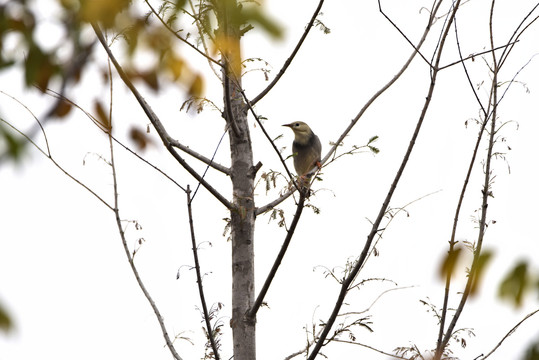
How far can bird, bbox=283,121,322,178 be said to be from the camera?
8602 millimetres

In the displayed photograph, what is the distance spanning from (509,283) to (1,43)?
125 cm

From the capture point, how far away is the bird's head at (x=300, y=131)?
8906mm

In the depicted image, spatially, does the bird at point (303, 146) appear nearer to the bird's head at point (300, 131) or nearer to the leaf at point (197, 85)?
the bird's head at point (300, 131)

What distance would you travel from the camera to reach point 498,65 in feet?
11.2

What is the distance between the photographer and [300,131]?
29.4 ft

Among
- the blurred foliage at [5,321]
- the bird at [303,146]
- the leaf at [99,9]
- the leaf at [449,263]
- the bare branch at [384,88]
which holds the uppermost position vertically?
the bird at [303,146]

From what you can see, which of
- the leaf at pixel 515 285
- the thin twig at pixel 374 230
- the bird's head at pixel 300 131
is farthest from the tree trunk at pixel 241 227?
the bird's head at pixel 300 131

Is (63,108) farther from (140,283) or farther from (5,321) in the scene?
(5,321)

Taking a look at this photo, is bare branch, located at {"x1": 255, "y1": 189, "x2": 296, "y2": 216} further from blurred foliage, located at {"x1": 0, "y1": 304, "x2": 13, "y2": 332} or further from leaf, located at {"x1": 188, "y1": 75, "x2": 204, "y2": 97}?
blurred foliage, located at {"x1": 0, "y1": 304, "x2": 13, "y2": 332}

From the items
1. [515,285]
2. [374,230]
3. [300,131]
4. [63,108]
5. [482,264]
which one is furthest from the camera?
[300,131]

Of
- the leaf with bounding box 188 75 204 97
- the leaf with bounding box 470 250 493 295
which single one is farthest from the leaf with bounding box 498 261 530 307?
the leaf with bounding box 188 75 204 97

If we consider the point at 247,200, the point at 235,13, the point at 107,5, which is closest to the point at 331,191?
the point at 247,200

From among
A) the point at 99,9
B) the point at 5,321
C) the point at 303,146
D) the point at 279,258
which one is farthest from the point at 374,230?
the point at 303,146

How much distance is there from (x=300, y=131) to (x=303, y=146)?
0.77ft
